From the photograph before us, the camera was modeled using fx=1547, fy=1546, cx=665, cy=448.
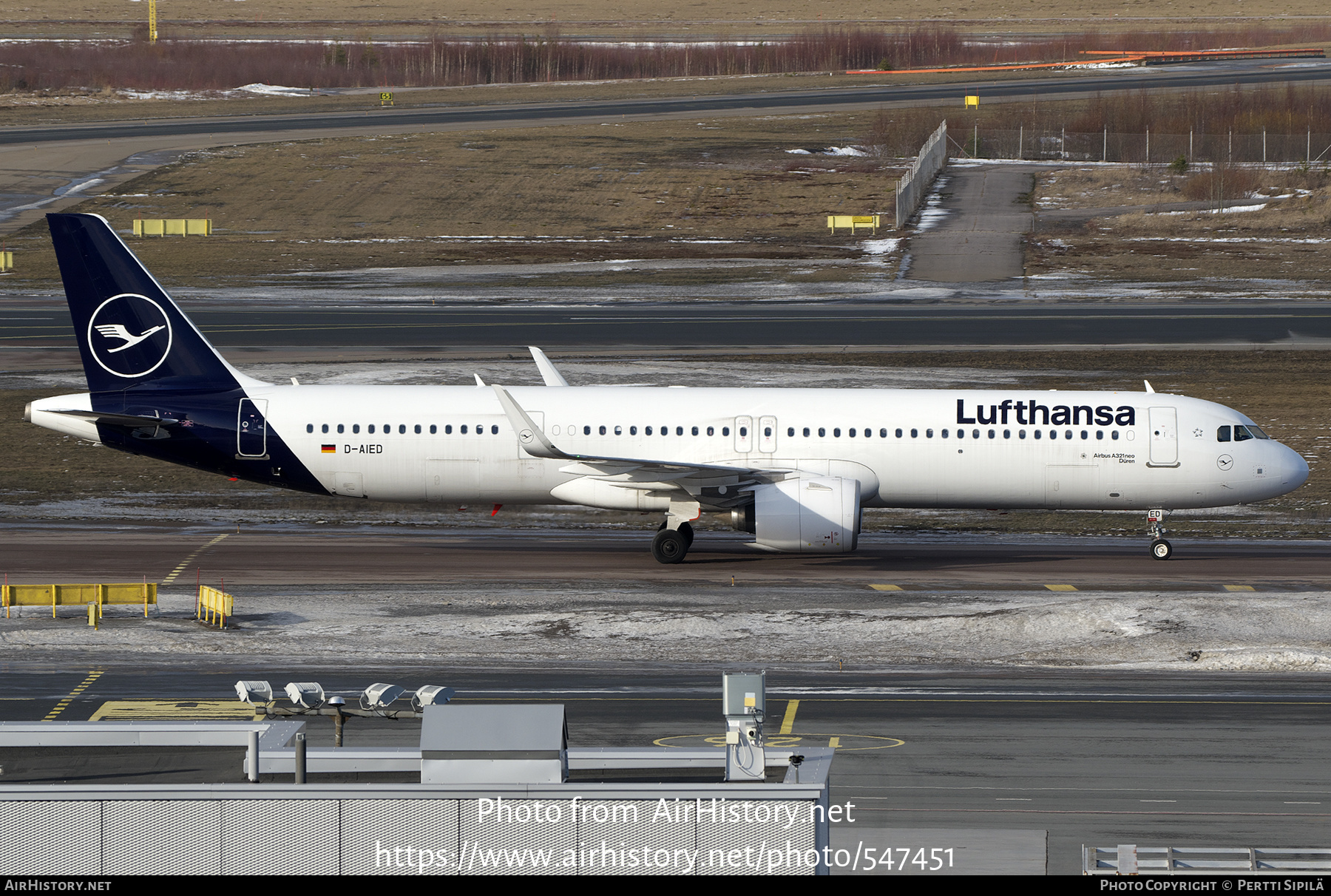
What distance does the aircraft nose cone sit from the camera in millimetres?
39688

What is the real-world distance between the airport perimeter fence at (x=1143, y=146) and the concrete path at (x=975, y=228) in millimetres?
6010

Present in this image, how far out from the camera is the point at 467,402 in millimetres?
38906

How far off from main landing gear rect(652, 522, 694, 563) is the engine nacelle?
2356 mm

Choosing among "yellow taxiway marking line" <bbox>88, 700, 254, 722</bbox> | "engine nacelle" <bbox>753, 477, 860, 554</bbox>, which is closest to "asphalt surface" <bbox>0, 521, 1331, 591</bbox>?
"engine nacelle" <bbox>753, 477, 860, 554</bbox>

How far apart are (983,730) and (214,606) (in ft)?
52.6

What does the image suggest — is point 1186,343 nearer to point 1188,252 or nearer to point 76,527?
point 1188,252

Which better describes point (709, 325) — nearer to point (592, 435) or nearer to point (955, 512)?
point (955, 512)

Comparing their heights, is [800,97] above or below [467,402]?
above

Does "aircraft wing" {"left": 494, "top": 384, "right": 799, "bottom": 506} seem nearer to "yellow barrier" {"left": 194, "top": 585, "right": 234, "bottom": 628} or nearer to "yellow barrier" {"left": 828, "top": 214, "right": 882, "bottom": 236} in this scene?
"yellow barrier" {"left": 194, "top": 585, "right": 234, "bottom": 628}

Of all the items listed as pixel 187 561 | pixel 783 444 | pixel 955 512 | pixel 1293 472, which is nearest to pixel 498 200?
pixel 955 512

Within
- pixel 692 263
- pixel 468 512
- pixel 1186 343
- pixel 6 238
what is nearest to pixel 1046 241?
pixel 692 263

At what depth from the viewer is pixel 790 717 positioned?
2608cm

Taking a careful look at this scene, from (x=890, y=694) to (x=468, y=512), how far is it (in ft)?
69.4

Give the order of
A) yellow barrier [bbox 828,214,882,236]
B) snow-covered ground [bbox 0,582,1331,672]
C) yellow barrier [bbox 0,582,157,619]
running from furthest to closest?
1. yellow barrier [bbox 828,214,882,236]
2. yellow barrier [bbox 0,582,157,619]
3. snow-covered ground [bbox 0,582,1331,672]
